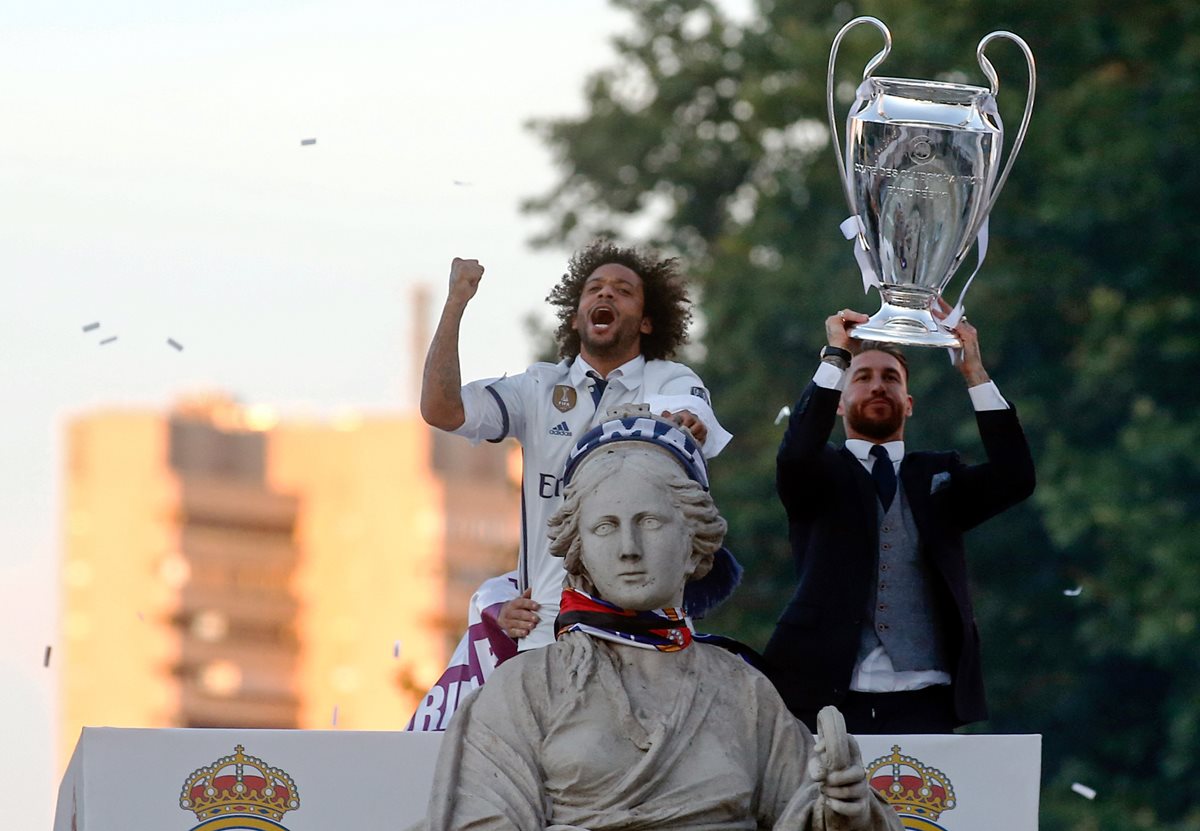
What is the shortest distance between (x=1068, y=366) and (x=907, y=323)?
1188 cm

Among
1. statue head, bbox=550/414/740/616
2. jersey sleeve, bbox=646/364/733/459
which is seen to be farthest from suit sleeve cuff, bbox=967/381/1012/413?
statue head, bbox=550/414/740/616

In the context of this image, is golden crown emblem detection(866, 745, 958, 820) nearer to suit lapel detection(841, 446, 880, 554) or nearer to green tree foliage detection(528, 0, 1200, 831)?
suit lapel detection(841, 446, 880, 554)

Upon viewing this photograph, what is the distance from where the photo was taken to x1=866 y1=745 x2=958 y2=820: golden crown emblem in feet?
30.1

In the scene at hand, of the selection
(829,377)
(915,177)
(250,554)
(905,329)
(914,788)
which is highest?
(915,177)

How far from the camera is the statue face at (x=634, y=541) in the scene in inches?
305

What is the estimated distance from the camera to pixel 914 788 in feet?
30.2

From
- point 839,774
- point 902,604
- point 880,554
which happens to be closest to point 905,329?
point 880,554

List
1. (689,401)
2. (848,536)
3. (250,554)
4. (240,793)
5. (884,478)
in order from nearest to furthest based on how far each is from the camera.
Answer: (240,793)
(689,401)
(848,536)
(884,478)
(250,554)

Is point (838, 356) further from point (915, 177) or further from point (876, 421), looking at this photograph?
point (915, 177)

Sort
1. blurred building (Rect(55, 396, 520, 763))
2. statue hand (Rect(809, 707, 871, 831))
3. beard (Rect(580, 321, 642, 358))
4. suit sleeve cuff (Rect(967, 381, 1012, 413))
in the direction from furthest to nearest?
blurred building (Rect(55, 396, 520, 763)) → beard (Rect(580, 321, 642, 358)) → suit sleeve cuff (Rect(967, 381, 1012, 413)) → statue hand (Rect(809, 707, 871, 831))

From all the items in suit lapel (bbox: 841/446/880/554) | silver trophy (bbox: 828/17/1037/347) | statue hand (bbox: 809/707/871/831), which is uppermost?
silver trophy (bbox: 828/17/1037/347)

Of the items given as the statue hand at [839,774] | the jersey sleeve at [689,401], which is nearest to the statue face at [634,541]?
the statue hand at [839,774]

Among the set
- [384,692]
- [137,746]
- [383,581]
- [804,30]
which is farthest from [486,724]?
[383,581]

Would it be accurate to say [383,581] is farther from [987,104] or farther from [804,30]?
[987,104]
